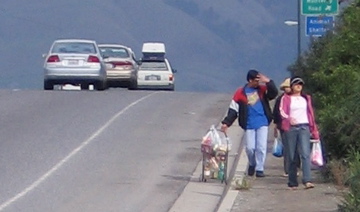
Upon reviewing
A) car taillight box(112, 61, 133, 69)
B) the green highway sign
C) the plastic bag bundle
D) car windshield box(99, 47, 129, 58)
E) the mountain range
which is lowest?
the mountain range

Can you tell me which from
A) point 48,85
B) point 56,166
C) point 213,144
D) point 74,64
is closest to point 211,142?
point 213,144

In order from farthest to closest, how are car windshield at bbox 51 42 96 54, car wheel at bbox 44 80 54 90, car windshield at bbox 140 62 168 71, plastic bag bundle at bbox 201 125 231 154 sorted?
car windshield at bbox 140 62 168 71 < car wheel at bbox 44 80 54 90 < car windshield at bbox 51 42 96 54 < plastic bag bundle at bbox 201 125 231 154

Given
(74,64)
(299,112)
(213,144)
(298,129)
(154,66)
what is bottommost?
(154,66)

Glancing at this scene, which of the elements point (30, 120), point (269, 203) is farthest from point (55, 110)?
point (269, 203)

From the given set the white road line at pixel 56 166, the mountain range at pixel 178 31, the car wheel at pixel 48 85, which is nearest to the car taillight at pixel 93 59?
the car wheel at pixel 48 85

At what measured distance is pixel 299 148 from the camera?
53.5 ft

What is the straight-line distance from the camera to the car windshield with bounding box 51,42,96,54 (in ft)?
110

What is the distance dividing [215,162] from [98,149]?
362 cm

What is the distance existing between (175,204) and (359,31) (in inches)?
160

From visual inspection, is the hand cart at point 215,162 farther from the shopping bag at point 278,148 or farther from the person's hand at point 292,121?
the person's hand at point 292,121

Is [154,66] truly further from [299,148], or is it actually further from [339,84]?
[299,148]

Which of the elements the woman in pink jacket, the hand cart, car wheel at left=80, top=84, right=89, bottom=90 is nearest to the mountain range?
car wheel at left=80, top=84, right=89, bottom=90

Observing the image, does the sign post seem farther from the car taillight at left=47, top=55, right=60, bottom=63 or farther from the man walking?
the man walking

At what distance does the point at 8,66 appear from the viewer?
15075 centimetres
